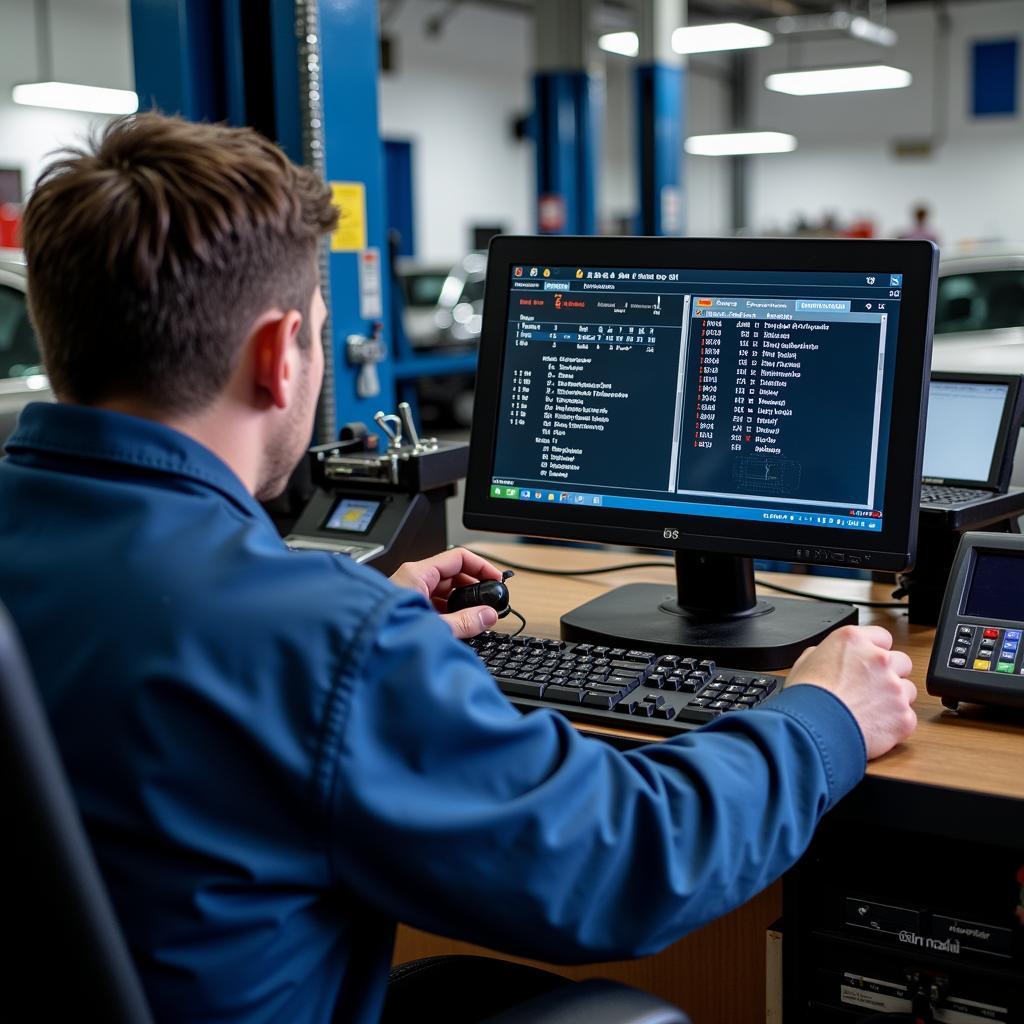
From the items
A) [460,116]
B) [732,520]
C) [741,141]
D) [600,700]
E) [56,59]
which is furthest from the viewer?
[741,141]

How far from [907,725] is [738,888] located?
31cm

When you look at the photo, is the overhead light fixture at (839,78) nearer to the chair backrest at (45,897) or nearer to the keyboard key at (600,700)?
the keyboard key at (600,700)

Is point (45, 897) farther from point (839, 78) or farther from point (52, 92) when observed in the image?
point (839, 78)

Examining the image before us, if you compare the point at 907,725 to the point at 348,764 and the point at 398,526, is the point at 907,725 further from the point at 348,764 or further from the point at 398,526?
the point at 398,526

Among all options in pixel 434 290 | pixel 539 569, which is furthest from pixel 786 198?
pixel 539 569

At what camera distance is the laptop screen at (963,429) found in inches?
66.5

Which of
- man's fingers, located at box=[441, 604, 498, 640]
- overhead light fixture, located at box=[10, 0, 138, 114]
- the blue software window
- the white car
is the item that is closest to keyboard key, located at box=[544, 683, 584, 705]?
man's fingers, located at box=[441, 604, 498, 640]

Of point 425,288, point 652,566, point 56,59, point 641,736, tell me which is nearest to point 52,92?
point 56,59

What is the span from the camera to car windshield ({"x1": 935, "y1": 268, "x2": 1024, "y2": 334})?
195 inches

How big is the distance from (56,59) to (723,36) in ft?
14.4

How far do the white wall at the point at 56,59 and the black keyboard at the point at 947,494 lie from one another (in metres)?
7.73

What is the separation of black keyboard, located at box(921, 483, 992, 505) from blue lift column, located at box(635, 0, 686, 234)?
193 inches

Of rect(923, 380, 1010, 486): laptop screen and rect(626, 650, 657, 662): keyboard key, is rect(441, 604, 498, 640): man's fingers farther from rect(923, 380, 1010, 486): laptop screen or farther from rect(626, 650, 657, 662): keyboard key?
rect(923, 380, 1010, 486): laptop screen

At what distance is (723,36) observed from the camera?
26.1 feet
